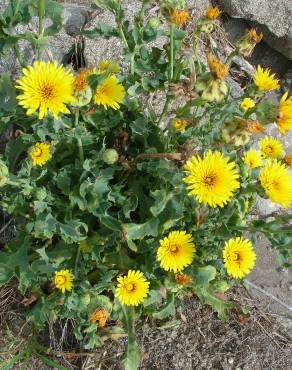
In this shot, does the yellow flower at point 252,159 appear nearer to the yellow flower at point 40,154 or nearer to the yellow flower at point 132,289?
the yellow flower at point 132,289

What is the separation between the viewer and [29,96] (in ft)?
7.03

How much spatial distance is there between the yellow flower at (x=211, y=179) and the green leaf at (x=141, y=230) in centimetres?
29

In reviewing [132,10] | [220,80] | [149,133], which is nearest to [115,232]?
[149,133]

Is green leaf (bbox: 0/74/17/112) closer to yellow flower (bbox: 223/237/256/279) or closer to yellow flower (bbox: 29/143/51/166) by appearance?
yellow flower (bbox: 29/143/51/166)

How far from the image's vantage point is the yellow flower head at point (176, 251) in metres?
2.44

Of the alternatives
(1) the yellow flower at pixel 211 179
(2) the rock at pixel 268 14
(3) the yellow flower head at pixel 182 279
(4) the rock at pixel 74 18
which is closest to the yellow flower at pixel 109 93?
(1) the yellow flower at pixel 211 179

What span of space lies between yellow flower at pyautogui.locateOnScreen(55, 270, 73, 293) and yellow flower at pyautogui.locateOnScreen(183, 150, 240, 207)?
2.61 feet

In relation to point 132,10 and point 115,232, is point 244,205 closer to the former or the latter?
point 115,232

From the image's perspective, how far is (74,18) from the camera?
3.71 m

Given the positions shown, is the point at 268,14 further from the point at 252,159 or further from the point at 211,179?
the point at 211,179

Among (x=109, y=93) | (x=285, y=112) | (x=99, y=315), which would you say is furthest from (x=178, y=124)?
(x=99, y=315)

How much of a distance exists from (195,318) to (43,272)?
1128mm

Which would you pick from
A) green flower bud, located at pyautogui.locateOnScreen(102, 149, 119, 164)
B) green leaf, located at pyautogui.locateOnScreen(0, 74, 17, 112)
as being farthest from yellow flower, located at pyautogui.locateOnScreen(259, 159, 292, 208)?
green leaf, located at pyautogui.locateOnScreen(0, 74, 17, 112)

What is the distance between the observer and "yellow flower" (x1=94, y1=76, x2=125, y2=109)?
96.8 inches
